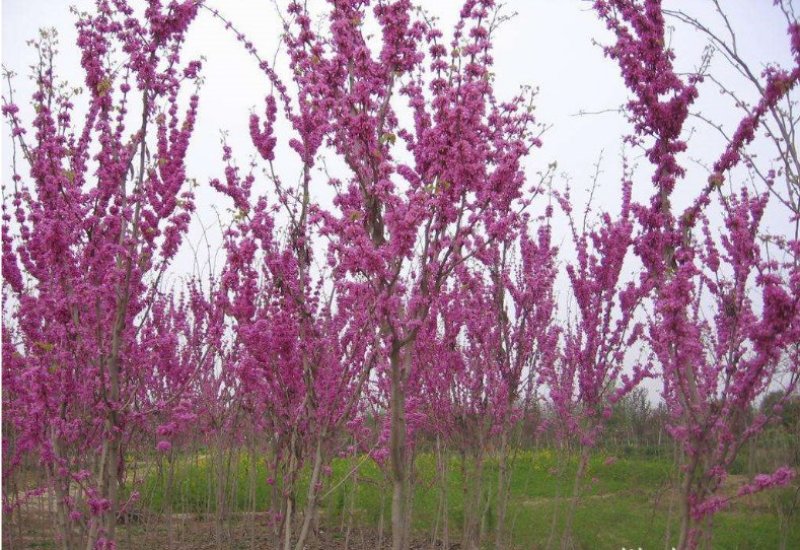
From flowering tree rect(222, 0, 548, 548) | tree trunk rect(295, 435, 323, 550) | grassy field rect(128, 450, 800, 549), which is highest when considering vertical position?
flowering tree rect(222, 0, 548, 548)

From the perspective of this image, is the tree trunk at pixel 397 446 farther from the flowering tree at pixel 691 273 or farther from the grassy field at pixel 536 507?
the grassy field at pixel 536 507

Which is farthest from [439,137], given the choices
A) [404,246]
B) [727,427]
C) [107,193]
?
[107,193]

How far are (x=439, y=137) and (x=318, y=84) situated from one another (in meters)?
0.75

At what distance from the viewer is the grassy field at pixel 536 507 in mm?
7863

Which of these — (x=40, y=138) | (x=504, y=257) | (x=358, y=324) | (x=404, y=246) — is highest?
(x=40, y=138)

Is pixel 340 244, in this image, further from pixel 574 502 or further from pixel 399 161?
pixel 574 502

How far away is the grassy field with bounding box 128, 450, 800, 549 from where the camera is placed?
7863 millimetres

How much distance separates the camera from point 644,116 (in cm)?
328

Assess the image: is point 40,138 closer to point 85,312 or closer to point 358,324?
point 85,312

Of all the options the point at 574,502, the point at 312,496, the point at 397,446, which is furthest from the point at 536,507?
the point at 397,446

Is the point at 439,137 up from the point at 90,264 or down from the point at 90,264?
up

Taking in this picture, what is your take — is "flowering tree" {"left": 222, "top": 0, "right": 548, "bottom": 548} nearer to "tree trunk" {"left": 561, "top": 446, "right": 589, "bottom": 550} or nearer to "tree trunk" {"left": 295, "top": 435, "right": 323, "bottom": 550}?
"tree trunk" {"left": 295, "top": 435, "right": 323, "bottom": 550}

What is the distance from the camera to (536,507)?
413 inches

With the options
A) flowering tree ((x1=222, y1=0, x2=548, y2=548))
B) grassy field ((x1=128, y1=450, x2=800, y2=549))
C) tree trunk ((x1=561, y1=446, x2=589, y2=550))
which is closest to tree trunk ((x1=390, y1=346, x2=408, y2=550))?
flowering tree ((x1=222, y1=0, x2=548, y2=548))
